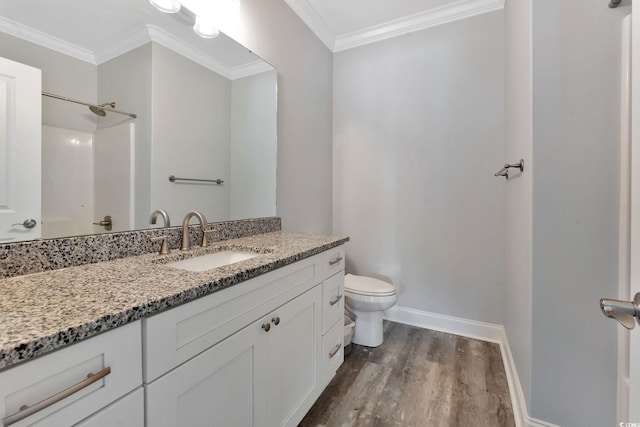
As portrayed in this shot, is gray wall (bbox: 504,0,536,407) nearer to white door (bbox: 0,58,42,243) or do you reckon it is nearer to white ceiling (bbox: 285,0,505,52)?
white ceiling (bbox: 285,0,505,52)

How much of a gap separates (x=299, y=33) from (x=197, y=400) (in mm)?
2360

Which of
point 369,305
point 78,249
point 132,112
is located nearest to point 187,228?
point 78,249

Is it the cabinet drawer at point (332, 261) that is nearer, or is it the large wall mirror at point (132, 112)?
the large wall mirror at point (132, 112)

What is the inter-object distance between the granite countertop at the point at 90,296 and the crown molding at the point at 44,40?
2.39 ft

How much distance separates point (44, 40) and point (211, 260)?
3.12ft

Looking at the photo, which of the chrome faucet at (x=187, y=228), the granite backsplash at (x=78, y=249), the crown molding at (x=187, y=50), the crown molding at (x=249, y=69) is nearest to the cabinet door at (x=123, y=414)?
the granite backsplash at (x=78, y=249)

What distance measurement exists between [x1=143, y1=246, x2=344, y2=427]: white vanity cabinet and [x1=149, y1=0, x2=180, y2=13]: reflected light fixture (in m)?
1.26

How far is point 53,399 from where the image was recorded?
1.54 feet

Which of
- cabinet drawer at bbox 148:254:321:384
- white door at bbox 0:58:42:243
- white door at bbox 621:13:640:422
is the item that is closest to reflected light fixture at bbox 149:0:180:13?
white door at bbox 0:58:42:243

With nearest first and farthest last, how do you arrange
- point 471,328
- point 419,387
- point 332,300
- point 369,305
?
1. point 332,300
2. point 419,387
3. point 369,305
4. point 471,328

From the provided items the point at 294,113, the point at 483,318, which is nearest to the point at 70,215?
the point at 294,113

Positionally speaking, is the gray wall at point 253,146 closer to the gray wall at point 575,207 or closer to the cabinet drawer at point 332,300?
the cabinet drawer at point 332,300

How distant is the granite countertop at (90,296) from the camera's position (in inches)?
18.2

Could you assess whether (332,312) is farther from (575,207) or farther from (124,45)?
(124,45)
